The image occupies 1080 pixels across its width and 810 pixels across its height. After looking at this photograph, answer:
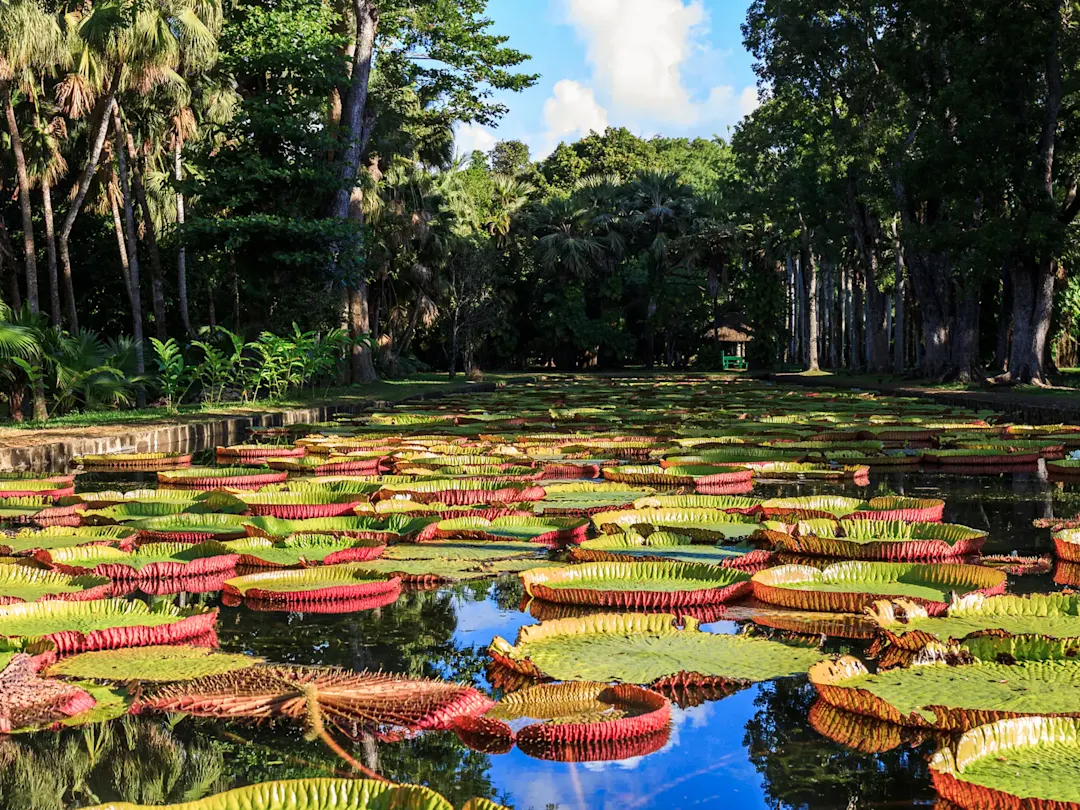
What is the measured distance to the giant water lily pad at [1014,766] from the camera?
166 cm

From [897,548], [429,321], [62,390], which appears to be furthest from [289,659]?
[429,321]

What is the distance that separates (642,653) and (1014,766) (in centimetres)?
101

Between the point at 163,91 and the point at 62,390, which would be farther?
the point at 163,91

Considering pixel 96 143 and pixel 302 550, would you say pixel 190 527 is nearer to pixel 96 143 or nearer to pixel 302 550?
pixel 302 550

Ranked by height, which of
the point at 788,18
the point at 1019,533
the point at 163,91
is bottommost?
the point at 1019,533

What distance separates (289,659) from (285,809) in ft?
4.13

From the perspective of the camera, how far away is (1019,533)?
486 centimetres

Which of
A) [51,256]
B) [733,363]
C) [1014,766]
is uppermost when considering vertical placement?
[51,256]

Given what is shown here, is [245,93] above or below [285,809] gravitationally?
above

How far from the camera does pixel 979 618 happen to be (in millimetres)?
2961

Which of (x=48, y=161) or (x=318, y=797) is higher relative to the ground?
(x=48, y=161)

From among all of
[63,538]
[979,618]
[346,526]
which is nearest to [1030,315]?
[346,526]

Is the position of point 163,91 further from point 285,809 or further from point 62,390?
point 285,809

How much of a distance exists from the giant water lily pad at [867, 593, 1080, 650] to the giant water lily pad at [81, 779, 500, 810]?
153 centimetres
